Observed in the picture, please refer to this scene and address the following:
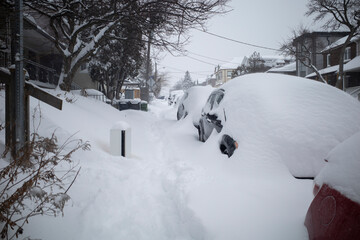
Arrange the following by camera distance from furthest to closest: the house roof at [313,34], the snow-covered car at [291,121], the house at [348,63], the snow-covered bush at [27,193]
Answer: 1. the house roof at [313,34]
2. the house at [348,63]
3. the snow-covered car at [291,121]
4. the snow-covered bush at [27,193]

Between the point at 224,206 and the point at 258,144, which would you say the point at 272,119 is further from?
the point at 224,206

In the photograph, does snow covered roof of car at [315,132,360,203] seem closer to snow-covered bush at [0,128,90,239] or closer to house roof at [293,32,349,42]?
snow-covered bush at [0,128,90,239]

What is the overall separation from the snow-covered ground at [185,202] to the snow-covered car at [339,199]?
38 centimetres

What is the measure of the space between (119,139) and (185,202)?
2260 mm

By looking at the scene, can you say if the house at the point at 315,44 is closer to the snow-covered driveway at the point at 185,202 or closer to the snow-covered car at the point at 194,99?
the snow-covered car at the point at 194,99

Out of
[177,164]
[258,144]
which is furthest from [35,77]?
[258,144]

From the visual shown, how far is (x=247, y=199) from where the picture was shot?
2.45 m

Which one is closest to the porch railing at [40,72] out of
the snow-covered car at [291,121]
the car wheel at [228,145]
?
the car wheel at [228,145]

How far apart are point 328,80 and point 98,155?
3144 centimetres

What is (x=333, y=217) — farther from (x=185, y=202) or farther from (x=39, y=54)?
(x=39, y=54)

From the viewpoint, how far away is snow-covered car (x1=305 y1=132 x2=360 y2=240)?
127 cm

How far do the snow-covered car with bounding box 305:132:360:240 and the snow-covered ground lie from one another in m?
0.38

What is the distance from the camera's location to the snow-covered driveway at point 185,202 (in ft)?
6.70

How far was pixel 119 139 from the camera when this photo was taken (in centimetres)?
435
